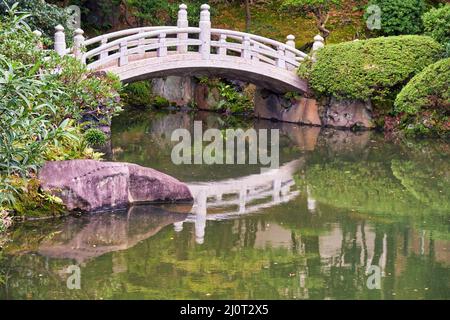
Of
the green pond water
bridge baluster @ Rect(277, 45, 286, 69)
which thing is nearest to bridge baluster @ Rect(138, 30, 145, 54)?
the green pond water

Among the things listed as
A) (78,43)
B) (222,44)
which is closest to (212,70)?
(222,44)

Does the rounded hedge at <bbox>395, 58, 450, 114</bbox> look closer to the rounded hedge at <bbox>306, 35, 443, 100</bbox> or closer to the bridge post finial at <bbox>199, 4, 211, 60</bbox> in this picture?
the rounded hedge at <bbox>306, 35, 443, 100</bbox>

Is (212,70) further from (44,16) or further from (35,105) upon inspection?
(35,105)

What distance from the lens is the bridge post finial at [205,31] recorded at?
19.0m

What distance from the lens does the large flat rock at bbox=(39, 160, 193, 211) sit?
1135cm

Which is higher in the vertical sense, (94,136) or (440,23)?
(440,23)

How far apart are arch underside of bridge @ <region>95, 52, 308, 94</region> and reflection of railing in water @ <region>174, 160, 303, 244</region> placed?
419cm

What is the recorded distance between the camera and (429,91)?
18891 mm

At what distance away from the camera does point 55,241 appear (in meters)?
10.4

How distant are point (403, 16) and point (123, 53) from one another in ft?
26.3

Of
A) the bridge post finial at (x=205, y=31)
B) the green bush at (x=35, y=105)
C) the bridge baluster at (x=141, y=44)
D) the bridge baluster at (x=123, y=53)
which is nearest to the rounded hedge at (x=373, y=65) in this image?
the bridge post finial at (x=205, y=31)

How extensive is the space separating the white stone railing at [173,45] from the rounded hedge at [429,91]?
2.78m

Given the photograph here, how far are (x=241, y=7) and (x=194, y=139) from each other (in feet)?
29.9

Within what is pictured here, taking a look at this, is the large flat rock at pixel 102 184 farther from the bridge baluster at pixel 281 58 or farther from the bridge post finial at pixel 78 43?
the bridge baluster at pixel 281 58
